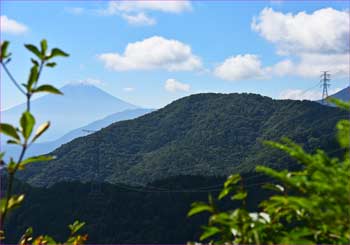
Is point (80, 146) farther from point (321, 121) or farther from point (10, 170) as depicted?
point (10, 170)

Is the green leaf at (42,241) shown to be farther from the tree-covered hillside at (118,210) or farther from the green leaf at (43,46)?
the tree-covered hillside at (118,210)

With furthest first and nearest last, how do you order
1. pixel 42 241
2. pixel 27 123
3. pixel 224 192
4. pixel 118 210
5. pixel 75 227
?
1. pixel 118 210
2. pixel 75 227
3. pixel 42 241
4. pixel 224 192
5. pixel 27 123

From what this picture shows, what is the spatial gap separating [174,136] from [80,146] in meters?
25.1

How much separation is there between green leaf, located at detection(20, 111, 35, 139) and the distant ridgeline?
81.7 metres

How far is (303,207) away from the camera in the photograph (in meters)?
1.29

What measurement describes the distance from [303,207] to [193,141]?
112 metres

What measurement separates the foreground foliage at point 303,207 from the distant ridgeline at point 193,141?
8130cm

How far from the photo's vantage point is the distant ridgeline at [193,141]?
98.6 m

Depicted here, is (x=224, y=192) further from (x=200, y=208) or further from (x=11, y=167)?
(x=11, y=167)

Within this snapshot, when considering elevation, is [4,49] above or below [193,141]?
below

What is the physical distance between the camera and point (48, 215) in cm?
6900

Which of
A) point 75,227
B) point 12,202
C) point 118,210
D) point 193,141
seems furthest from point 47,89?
point 193,141

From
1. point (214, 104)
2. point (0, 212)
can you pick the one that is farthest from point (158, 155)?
point (0, 212)

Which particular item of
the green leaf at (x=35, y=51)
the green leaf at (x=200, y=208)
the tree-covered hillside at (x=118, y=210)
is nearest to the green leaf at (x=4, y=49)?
the green leaf at (x=35, y=51)
